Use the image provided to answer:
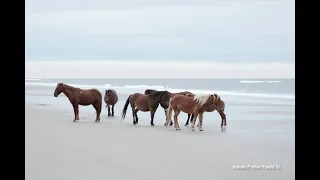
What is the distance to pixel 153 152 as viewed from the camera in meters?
1.44

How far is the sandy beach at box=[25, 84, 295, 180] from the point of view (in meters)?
1.29

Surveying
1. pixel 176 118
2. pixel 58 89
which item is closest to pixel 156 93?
pixel 176 118

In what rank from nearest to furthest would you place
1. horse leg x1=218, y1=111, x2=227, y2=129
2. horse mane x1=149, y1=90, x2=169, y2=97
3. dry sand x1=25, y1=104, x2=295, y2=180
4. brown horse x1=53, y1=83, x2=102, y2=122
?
dry sand x1=25, y1=104, x2=295, y2=180 < horse leg x1=218, y1=111, x2=227, y2=129 < brown horse x1=53, y1=83, x2=102, y2=122 < horse mane x1=149, y1=90, x2=169, y2=97

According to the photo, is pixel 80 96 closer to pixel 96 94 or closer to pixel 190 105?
pixel 96 94

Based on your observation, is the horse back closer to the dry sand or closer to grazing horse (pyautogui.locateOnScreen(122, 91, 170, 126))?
grazing horse (pyautogui.locateOnScreen(122, 91, 170, 126))

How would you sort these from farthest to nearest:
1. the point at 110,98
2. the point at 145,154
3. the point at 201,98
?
1. the point at 110,98
2. the point at 201,98
3. the point at 145,154

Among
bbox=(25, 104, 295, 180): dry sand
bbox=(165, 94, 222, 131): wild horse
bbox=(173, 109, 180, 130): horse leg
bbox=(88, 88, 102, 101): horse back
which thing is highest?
bbox=(88, 88, 102, 101): horse back

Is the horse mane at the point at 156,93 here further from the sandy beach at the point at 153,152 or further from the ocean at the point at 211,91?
the sandy beach at the point at 153,152

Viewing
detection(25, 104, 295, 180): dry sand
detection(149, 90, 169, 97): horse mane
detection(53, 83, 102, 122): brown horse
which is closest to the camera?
detection(25, 104, 295, 180): dry sand

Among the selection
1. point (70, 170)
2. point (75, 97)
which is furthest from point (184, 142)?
point (75, 97)

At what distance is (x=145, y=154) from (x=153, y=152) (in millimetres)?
42

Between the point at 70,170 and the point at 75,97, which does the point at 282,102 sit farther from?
the point at 70,170

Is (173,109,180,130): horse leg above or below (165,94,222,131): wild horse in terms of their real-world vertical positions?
below

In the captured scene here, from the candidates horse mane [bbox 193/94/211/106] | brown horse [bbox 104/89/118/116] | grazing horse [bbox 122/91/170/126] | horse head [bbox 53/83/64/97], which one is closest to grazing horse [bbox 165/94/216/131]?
horse mane [bbox 193/94/211/106]
